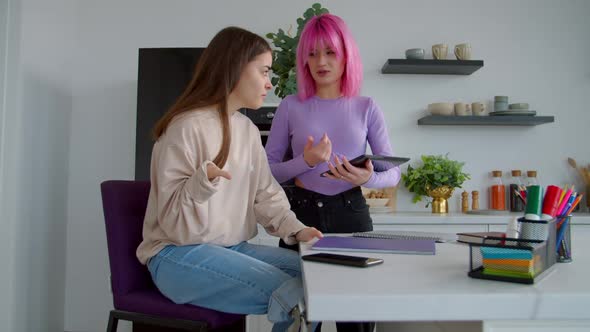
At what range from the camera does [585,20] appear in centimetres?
338

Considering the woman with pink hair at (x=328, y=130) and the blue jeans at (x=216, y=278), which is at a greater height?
the woman with pink hair at (x=328, y=130)

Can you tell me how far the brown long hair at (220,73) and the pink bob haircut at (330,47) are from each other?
0.22m

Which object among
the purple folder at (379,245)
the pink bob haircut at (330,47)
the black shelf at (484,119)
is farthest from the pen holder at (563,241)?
the black shelf at (484,119)

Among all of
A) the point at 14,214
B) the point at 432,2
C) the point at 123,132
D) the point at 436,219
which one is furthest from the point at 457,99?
the point at 14,214

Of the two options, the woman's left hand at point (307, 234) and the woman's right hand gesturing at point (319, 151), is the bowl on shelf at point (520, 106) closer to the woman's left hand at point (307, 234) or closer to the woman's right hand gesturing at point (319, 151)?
the woman's right hand gesturing at point (319, 151)

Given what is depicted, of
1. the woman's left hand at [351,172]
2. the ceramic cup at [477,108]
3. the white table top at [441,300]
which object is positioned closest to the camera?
the white table top at [441,300]

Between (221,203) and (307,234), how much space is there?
24 cm

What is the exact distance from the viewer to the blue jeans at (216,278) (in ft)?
3.43

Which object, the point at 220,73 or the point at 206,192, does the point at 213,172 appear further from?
the point at 220,73

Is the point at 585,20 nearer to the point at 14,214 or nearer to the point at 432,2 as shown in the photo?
the point at 432,2

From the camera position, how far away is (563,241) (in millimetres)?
941

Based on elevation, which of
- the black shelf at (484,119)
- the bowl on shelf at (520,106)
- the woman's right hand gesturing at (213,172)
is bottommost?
the woman's right hand gesturing at (213,172)

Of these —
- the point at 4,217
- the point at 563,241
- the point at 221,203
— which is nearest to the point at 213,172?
the point at 221,203

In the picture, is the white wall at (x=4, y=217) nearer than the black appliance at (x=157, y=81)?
Yes
